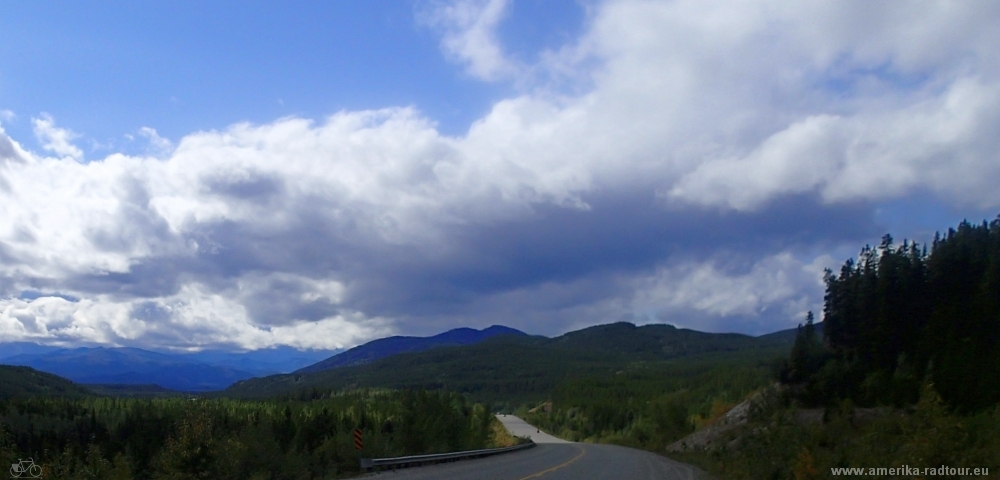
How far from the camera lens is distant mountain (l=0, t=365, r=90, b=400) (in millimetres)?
112125

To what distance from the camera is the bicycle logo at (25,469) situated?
14.9 m

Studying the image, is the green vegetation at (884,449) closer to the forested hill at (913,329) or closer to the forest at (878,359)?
the forest at (878,359)

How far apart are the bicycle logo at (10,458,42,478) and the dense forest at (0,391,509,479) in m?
0.19

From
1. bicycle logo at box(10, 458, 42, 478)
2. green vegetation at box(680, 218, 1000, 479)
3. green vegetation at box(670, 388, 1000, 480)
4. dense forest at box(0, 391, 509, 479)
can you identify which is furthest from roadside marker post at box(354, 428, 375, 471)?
green vegetation at box(680, 218, 1000, 479)

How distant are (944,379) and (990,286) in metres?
10.9

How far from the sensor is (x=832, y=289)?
8619 cm

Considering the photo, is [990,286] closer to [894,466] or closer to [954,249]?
[954,249]

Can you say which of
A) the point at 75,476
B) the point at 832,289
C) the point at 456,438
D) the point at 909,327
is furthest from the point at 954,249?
the point at 75,476

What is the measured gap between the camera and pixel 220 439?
21.9 metres

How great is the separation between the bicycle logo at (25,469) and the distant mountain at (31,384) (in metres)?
104

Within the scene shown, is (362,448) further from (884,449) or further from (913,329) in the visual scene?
(913,329)

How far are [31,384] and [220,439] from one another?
124 metres

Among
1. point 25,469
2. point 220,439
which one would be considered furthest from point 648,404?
point 25,469

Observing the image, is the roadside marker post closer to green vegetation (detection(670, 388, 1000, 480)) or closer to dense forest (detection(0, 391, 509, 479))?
dense forest (detection(0, 391, 509, 479))
